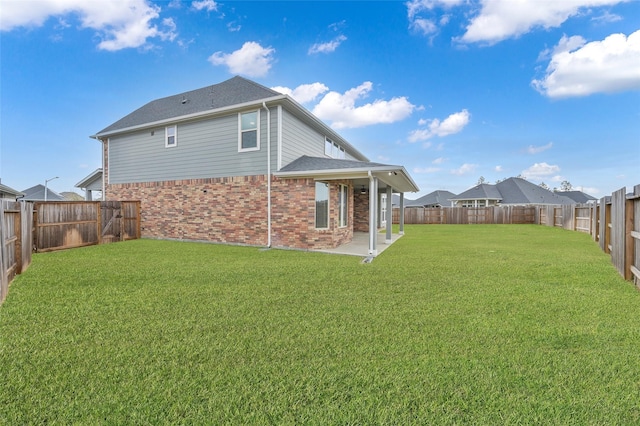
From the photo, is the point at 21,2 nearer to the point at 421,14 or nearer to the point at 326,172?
the point at 326,172

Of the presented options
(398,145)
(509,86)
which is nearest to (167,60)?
→ (398,145)

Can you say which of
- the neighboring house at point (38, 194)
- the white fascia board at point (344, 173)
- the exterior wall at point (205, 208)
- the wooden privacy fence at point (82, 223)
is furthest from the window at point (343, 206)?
the neighboring house at point (38, 194)

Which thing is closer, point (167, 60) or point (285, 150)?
point (285, 150)

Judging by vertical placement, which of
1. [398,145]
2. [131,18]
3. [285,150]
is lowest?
[285,150]

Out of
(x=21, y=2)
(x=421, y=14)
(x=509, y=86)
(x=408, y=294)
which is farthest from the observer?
(x=509, y=86)

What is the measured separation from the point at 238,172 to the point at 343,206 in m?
4.15

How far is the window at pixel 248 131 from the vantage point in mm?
10414

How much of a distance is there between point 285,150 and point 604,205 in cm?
1087

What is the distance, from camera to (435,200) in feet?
136

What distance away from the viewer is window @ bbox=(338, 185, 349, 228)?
11180 mm

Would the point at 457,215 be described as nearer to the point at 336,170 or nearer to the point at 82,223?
the point at 336,170

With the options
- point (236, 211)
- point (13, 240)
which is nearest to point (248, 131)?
point (236, 211)

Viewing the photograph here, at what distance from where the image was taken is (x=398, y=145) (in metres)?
23.5

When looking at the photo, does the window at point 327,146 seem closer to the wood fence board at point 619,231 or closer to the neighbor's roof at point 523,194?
the wood fence board at point 619,231
